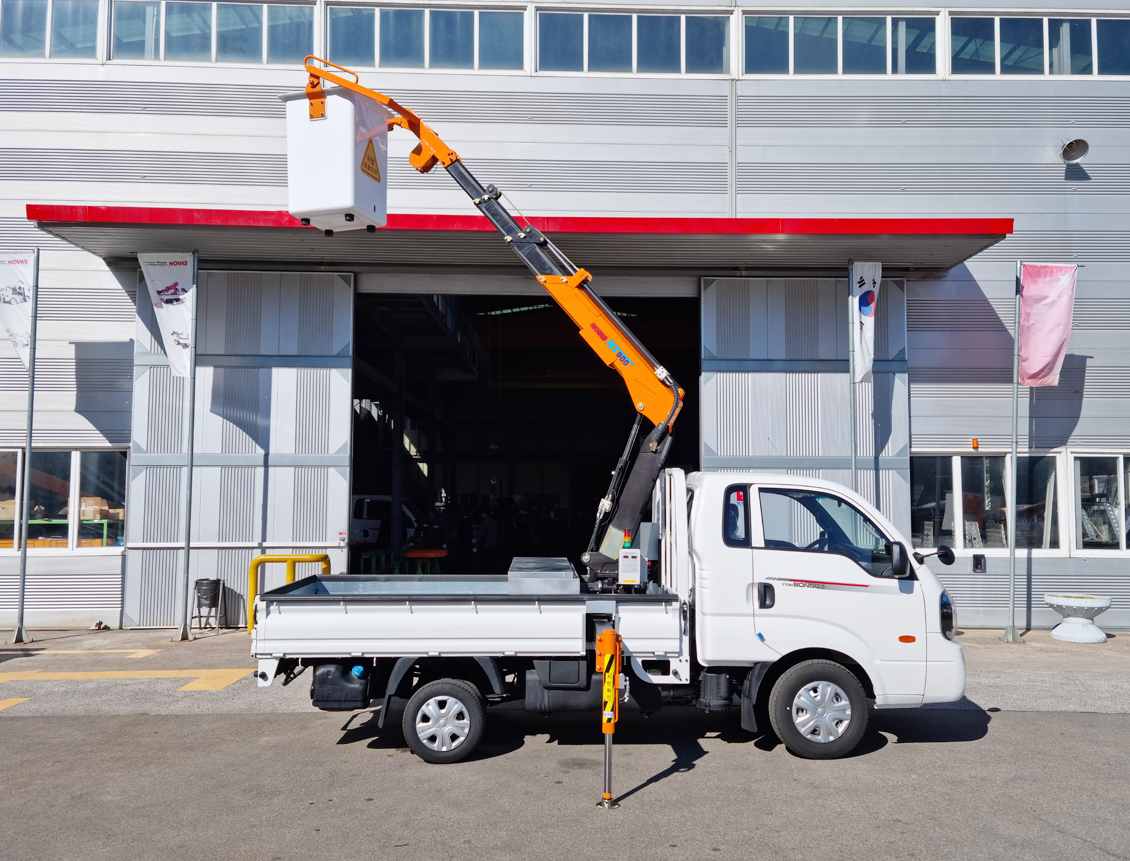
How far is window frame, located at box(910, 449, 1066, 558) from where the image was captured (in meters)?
14.0

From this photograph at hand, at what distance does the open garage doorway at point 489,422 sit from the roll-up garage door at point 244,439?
2313mm

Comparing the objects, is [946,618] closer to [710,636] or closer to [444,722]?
[710,636]

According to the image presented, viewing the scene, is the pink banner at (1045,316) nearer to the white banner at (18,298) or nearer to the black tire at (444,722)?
the black tire at (444,722)

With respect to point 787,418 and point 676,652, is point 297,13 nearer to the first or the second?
point 787,418

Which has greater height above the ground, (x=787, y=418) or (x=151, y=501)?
(x=787, y=418)

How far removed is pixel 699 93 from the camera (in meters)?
14.6

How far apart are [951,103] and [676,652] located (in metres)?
11.9

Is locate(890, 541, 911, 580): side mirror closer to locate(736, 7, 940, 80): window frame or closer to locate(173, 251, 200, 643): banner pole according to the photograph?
locate(173, 251, 200, 643): banner pole

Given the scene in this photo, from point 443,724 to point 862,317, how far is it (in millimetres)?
9446

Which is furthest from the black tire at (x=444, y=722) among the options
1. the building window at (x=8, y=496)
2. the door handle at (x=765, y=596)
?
the building window at (x=8, y=496)

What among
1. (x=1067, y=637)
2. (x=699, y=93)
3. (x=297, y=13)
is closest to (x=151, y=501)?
(x=297, y=13)

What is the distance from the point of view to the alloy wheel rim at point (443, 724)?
673 centimetres

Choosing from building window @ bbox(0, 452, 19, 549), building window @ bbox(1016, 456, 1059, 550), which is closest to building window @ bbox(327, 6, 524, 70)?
building window @ bbox(0, 452, 19, 549)

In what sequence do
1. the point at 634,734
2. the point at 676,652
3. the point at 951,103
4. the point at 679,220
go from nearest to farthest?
the point at 676,652, the point at 634,734, the point at 679,220, the point at 951,103
